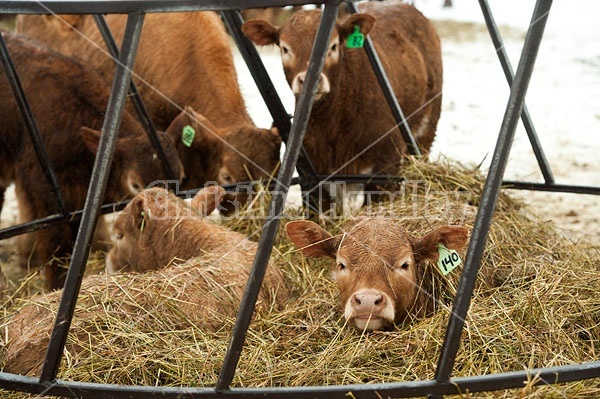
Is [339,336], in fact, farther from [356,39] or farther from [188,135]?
[188,135]

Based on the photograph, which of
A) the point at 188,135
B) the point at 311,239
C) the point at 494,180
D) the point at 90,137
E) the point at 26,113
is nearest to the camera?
the point at 494,180

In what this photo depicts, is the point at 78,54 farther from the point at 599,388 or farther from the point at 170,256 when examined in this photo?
the point at 599,388

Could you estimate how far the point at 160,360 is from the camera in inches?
121

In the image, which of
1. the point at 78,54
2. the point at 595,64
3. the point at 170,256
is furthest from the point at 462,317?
the point at 595,64

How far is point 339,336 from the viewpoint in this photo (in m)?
3.40

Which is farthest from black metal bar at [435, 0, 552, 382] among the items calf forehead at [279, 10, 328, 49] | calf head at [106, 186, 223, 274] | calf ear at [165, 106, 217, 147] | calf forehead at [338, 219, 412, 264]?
calf ear at [165, 106, 217, 147]

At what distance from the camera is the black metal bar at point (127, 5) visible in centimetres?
232

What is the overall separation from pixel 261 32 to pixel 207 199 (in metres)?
1.39

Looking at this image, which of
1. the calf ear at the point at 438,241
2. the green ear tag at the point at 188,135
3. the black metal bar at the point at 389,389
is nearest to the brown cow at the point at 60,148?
the green ear tag at the point at 188,135

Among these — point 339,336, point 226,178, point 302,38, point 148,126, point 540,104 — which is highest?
point 302,38

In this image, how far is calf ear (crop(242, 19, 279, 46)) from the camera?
5473mm

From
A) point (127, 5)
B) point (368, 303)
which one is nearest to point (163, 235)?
point (368, 303)

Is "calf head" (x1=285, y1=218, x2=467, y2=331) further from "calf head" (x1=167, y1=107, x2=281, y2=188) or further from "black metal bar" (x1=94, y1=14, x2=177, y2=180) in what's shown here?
"calf head" (x1=167, y1=107, x2=281, y2=188)

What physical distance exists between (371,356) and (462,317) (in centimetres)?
82
